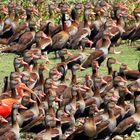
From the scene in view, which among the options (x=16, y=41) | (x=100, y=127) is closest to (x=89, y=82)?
(x=100, y=127)

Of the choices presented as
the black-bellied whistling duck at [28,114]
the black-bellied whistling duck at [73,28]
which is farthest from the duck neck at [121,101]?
the black-bellied whistling duck at [73,28]

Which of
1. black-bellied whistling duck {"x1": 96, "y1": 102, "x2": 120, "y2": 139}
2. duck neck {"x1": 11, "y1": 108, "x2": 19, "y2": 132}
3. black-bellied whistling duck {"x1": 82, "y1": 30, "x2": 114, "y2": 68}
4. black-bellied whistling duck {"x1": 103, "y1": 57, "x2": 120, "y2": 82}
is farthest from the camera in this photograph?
black-bellied whistling duck {"x1": 82, "y1": 30, "x2": 114, "y2": 68}

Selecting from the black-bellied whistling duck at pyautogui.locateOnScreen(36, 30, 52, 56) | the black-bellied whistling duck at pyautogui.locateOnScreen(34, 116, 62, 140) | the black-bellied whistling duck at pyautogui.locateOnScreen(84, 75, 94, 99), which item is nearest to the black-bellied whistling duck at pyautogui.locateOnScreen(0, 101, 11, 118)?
the black-bellied whistling duck at pyautogui.locateOnScreen(34, 116, 62, 140)

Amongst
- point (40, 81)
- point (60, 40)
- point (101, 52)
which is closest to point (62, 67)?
point (40, 81)

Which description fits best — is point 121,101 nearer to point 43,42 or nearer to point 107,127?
point 107,127

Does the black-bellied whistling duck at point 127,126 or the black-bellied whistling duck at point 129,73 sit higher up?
the black-bellied whistling duck at point 129,73

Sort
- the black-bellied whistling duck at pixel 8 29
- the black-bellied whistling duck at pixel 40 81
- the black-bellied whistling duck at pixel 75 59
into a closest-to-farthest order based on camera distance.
→ the black-bellied whistling duck at pixel 40 81 → the black-bellied whistling duck at pixel 75 59 → the black-bellied whistling duck at pixel 8 29

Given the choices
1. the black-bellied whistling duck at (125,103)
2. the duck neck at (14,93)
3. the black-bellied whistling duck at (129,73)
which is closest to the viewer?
the black-bellied whistling duck at (125,103)

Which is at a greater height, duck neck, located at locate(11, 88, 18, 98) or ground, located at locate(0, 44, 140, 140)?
duck neck, located at locate(11, 88, 18, 98)

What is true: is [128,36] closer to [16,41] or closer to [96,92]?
[16,41]

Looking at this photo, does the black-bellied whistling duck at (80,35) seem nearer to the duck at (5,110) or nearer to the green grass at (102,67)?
the green grass at (102,67)

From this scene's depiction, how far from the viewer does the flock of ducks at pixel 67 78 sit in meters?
17.9

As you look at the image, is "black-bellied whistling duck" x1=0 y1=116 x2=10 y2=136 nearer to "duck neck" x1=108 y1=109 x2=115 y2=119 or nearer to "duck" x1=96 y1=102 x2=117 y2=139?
"duck" x1=96 y1=102 x2=117 y2=139

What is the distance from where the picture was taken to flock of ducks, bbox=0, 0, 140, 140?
1789 cm
